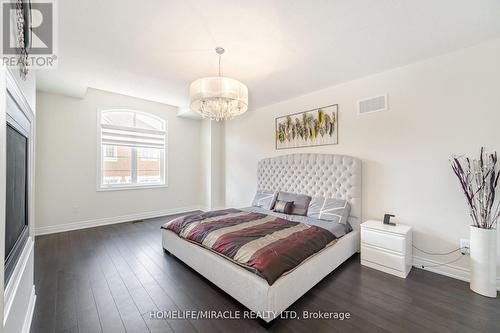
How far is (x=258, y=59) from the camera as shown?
2.60 m

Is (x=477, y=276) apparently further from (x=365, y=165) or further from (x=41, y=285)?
(x=41, y=285)

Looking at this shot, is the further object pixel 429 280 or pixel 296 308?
pixel 429 280

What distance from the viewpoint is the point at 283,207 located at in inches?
137

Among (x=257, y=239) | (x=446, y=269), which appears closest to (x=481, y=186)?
(x=446, y=269)

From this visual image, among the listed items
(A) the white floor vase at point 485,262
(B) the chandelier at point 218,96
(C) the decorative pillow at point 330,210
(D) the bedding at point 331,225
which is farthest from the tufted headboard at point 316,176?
(B) the chandelier at point 218,96

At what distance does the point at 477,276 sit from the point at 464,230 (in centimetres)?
49

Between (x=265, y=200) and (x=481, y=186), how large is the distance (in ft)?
9.18

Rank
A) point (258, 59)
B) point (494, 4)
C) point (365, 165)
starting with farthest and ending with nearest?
point (365, 165) → point (258, 59) → point (494, 4)

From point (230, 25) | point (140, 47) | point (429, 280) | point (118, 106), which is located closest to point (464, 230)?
point (429, 280)

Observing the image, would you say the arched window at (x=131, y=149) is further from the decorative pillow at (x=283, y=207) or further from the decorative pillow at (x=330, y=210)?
the decorative pillow at (x=330, y=210)

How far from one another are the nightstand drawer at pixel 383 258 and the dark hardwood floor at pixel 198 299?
127mm

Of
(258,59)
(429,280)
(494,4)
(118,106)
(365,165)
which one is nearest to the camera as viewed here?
(494,4)

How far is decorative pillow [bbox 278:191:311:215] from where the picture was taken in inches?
132

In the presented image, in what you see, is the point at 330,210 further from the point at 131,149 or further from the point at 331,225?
the point at 131,149
